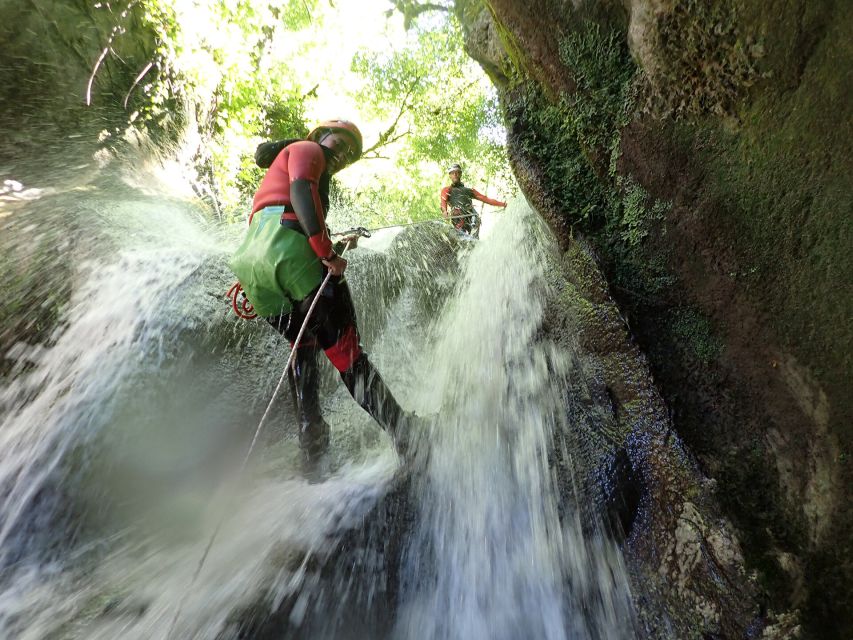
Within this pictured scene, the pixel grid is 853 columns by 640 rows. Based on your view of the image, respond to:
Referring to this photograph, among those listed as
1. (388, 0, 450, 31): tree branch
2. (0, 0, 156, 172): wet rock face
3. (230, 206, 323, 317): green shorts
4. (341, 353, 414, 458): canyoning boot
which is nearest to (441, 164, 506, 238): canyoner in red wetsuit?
(0, 0, 156, 172): wet rock face

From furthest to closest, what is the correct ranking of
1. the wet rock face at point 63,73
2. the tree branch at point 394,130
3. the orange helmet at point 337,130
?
1. the tree branch at point 394,130
2. the wet rock face at point 63,73
3. the orange helmet at point 337,130

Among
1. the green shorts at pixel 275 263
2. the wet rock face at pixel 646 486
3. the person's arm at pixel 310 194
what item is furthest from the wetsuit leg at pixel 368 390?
the wet rock face at pixel 646 486

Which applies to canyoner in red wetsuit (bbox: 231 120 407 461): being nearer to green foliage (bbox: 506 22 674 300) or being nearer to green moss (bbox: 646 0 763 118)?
green foliage (bbox: 506 22 674 300)

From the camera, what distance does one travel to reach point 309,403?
3250 millimetres

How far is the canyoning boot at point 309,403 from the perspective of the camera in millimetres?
3152

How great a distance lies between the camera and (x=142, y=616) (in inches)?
85.0

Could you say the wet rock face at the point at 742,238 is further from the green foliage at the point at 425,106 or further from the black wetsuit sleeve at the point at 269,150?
the green foliage at the point at 425,106

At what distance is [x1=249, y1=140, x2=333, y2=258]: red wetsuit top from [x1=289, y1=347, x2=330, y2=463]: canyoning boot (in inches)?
34.8

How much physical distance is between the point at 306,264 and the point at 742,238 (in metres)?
2.43

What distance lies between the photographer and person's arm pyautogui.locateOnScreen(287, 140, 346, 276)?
2.55 meters

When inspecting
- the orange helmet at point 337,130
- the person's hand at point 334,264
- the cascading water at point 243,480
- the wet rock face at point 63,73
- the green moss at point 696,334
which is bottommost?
the cascading water at point 243,480

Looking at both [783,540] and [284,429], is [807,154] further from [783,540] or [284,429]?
[284,429]

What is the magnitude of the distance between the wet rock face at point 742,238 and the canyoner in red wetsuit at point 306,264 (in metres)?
1.53

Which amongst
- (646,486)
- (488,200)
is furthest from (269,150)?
(488,200)
